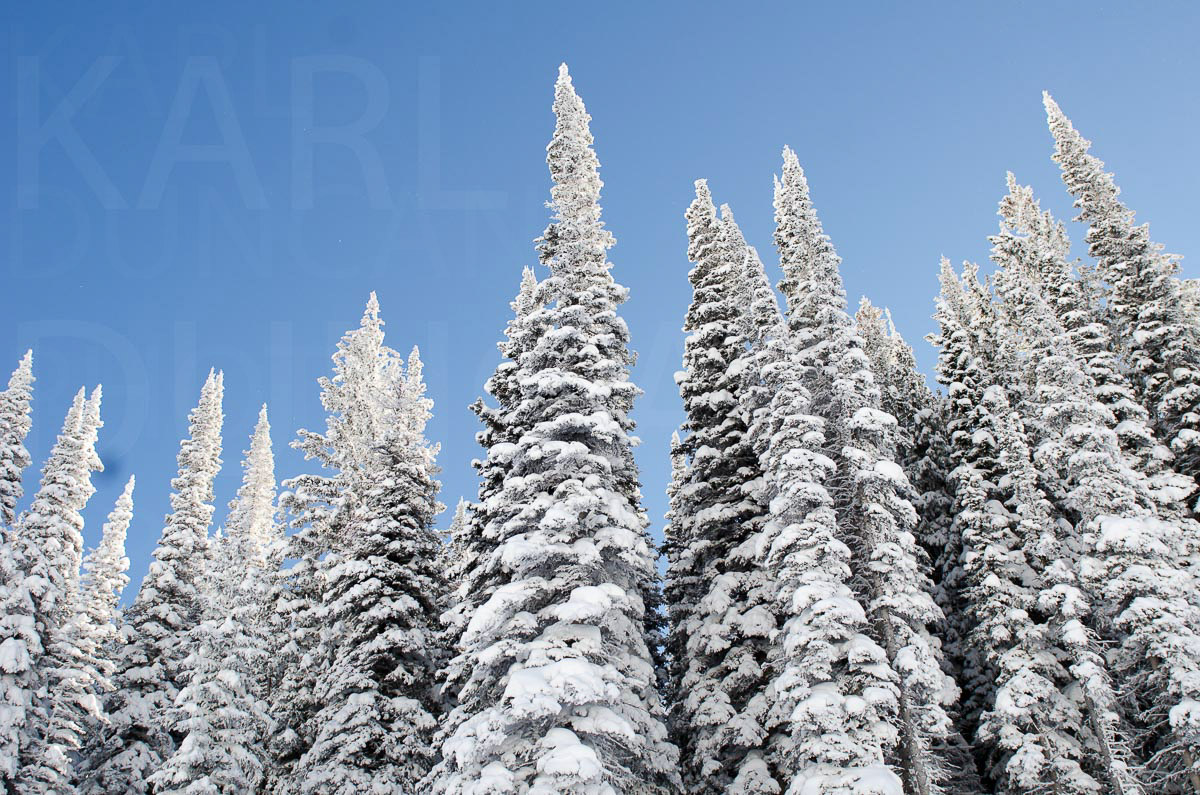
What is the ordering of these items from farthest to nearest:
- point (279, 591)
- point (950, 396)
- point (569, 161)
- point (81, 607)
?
point (81, 607) → point (950, 396) → point (279, 591) → point (569, 161)

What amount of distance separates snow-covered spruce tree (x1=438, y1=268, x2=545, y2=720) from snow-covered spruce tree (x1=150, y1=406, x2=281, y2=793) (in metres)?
7.77

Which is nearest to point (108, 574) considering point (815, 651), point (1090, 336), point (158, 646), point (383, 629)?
point (158, 646)

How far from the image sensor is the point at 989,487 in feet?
91.9

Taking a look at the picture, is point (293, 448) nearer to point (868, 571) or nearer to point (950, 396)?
point (868, 571)

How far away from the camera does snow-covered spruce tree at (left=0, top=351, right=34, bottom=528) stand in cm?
3088

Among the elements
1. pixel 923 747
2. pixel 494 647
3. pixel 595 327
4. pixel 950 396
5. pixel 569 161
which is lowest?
pixel 923 747

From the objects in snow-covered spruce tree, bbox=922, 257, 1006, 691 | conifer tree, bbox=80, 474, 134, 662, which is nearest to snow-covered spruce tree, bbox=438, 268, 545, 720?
snow-covered spruce tree, bbox=922, 257, 1006, 691

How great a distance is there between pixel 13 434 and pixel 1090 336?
1791 inches

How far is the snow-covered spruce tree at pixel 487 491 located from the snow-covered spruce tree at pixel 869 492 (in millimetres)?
9420

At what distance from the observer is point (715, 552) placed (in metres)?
24.9

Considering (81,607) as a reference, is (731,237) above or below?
above

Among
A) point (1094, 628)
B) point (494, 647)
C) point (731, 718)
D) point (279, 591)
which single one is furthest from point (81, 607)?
point (1094, 628)

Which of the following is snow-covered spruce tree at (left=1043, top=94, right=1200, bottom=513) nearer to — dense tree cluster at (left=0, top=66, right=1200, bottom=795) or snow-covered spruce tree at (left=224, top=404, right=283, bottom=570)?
dense tree cluster at (left=0, top=66, right=1200, bottom=795)

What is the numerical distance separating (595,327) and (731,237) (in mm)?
10494
